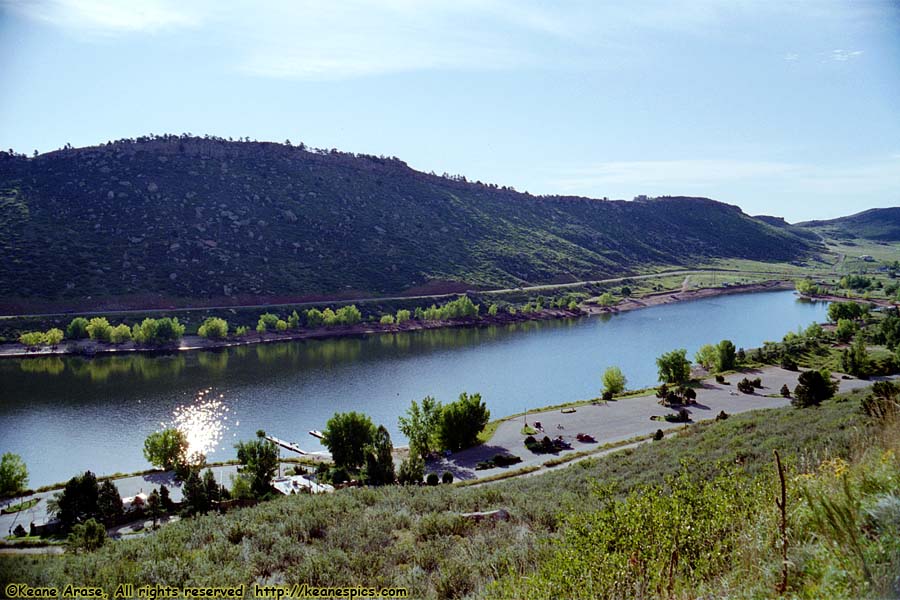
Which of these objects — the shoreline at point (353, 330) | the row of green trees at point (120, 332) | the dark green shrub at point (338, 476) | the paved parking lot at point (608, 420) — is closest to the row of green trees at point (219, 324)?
the row of green trees at point (120, 332)

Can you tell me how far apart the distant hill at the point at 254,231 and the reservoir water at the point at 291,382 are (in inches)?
922

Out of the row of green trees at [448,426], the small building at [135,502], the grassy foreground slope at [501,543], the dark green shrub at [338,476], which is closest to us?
the grassy foreground slope at [501,543]

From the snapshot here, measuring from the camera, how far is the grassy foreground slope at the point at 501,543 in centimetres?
556

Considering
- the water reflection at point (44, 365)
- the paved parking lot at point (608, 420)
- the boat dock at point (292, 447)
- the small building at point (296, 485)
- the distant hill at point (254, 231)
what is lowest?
the boat dock at point (292, 447)

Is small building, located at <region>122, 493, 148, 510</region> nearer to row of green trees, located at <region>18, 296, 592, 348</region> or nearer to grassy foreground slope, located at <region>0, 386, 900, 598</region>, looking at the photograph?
grassy foreground slope, located at <region>0, 386, 900, 598</region>

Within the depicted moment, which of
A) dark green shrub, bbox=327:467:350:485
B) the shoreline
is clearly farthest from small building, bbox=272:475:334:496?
the shoreline

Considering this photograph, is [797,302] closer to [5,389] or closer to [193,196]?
[193,196]

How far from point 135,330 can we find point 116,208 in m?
43.9

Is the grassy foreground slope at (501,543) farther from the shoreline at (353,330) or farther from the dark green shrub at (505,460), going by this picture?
the shoreline at (353,330)

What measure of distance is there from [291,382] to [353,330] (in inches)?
1168

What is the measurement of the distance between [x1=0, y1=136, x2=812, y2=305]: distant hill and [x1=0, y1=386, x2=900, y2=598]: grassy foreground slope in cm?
8629

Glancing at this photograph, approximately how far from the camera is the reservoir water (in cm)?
4481

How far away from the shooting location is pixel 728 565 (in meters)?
6.40

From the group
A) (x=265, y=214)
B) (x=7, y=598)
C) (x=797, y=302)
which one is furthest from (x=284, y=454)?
(x=797, y=302)
